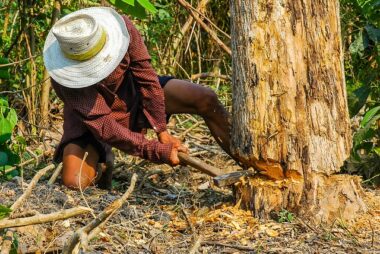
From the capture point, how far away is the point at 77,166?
5020 millimetres

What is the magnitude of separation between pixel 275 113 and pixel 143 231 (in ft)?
2.80

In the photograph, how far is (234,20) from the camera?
409cm

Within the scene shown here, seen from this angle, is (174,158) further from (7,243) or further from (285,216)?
(7,243)

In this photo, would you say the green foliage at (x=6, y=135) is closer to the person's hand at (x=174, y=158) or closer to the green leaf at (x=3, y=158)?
the green leaf at (x=3, y=158)

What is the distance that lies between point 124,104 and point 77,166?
474 millimetres

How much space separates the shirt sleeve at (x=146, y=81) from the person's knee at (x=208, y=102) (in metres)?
0.25

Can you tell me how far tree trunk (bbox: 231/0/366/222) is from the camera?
13.1 ft

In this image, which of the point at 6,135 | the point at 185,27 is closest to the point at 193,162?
the point at 6,135

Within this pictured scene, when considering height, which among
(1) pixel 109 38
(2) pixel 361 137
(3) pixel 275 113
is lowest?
(2) pixel 361 137

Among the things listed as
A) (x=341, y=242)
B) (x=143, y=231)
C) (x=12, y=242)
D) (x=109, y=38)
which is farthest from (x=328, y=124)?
(x=12, y=242)

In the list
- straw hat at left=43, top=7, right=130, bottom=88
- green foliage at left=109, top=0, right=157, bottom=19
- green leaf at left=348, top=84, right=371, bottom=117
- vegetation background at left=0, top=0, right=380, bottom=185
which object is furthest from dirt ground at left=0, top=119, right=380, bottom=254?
green foliage at left=109, top=0, right=157, bottom=19

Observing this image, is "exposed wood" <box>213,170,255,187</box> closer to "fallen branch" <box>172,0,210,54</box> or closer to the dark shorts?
the dark shorts

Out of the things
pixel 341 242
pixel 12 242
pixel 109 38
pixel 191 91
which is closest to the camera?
pixel 12 242

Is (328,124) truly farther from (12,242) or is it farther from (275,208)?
(12,242)
